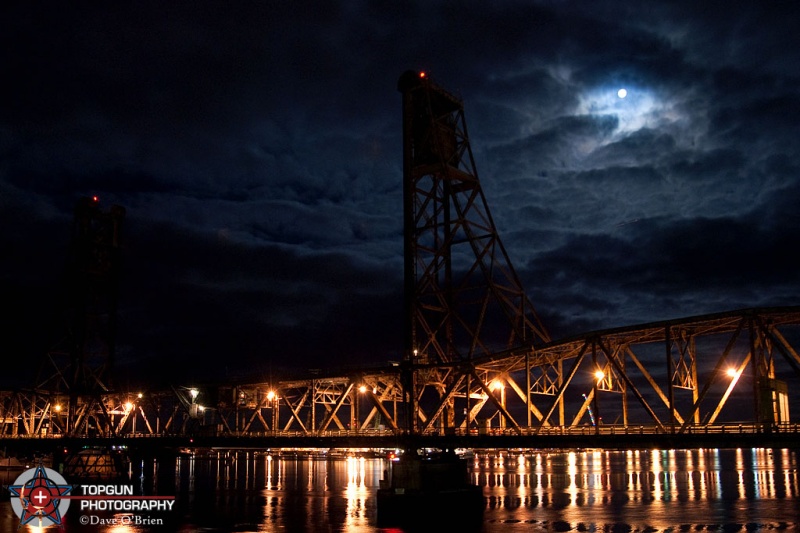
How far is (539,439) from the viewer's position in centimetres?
5697

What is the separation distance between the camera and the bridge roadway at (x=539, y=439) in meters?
47.0

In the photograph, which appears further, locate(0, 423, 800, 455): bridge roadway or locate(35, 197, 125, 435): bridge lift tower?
locate(35, 197, 125, 435): bridge lift tower

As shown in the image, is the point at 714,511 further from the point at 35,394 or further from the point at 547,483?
A: the point at 35,394

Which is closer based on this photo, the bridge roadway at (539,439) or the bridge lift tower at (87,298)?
the bridge roadway at (539,439)

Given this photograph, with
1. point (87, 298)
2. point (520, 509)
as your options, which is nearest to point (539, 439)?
point (520, 509)

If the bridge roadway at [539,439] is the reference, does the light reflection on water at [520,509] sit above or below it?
below

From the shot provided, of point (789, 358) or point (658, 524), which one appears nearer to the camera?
point (789, 358)

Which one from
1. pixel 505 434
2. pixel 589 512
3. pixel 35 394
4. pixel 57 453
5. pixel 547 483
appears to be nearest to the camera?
pixel 505 434

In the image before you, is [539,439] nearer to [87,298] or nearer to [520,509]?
[520,509]

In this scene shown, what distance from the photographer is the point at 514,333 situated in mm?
70938

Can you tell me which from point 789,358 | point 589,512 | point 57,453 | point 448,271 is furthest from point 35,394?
point 789,358

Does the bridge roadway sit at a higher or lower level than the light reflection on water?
higher

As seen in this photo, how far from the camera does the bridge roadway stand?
47.0 metres

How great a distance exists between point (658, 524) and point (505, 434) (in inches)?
729
